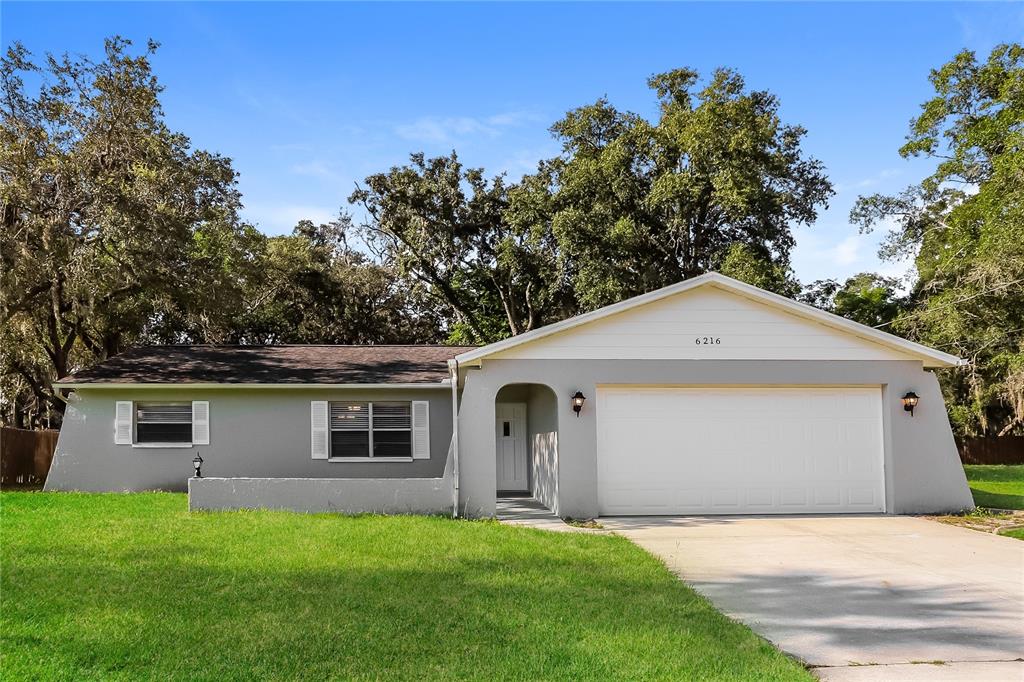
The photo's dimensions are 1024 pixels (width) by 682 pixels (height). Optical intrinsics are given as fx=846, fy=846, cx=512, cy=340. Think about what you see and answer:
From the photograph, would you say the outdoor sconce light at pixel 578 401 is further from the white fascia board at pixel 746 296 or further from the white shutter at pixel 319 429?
the white shutter at pixel 319 429

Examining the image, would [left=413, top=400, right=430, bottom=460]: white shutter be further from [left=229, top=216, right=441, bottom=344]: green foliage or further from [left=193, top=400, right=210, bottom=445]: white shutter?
[left=229, top=216, right=441, bottom=344]: green foliage

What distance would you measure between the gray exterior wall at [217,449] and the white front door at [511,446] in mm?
1673

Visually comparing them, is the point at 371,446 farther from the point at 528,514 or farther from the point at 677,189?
the point at 677,189

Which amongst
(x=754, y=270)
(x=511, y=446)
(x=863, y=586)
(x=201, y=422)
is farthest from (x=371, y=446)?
(x=754, y=270)

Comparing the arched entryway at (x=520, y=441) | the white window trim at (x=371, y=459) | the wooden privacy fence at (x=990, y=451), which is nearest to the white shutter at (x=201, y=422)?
the white window trim at (x=371, y=459)

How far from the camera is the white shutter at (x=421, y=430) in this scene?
Answer: 57.2 feet

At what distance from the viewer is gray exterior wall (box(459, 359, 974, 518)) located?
1323 cm

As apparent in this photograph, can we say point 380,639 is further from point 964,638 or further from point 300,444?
point 300,444

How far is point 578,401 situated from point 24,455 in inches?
552

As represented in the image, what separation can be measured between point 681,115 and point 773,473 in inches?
651

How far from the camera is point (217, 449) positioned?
17141mm

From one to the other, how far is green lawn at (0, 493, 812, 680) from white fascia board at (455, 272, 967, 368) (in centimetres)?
346

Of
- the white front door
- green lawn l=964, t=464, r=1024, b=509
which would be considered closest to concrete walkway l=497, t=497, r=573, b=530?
the white front door

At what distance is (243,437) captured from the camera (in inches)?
677
